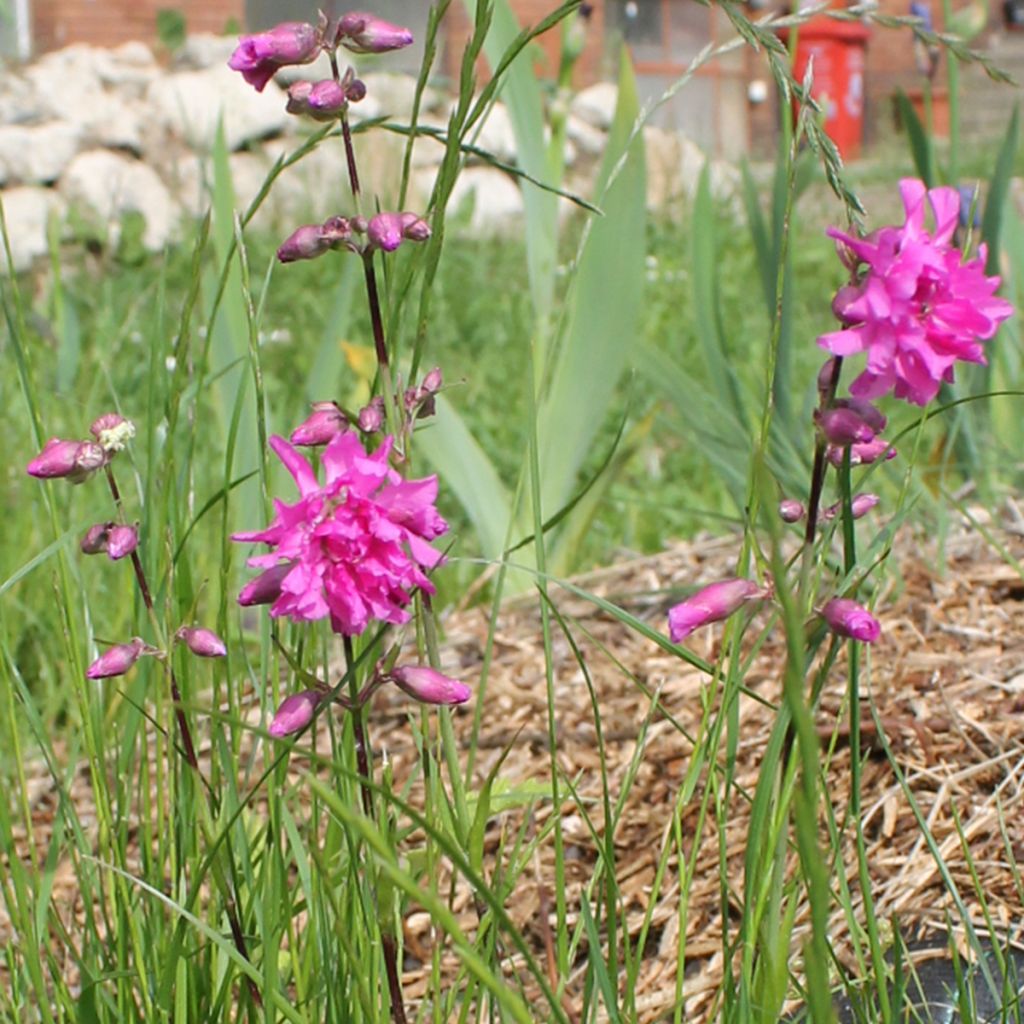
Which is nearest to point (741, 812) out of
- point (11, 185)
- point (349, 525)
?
point (349, 525)

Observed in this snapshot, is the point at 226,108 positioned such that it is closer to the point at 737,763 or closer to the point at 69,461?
the point at 737,763

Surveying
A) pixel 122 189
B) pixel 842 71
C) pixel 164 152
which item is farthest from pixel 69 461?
pixel 842 71

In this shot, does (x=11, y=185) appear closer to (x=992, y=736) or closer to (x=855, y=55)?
(x=992, y=736)

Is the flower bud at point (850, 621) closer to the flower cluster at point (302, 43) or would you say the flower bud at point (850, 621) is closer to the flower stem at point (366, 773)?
the flower stem at point (366, 773)

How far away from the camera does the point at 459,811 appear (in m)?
0.85

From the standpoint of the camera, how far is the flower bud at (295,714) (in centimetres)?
80

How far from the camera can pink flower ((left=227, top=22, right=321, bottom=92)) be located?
2.81ft

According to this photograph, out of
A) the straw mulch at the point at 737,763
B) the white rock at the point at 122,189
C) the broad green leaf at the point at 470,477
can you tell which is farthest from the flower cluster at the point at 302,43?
the white rock at the point at 122,189

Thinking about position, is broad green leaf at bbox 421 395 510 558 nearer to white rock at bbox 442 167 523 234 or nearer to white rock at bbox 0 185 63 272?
white rock at bbox 0 185 63 272

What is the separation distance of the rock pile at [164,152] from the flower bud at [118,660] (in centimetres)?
507

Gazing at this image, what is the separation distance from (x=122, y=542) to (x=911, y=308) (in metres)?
0.50

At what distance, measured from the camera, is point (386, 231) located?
2.78ft

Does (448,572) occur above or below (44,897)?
below

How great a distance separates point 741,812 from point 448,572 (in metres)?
1.23
